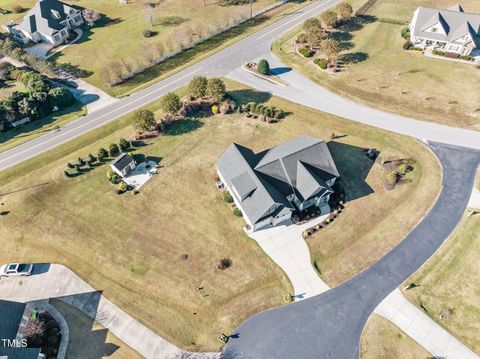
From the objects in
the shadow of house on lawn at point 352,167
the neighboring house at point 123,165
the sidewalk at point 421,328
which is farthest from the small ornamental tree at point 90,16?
the sidewalk at point 421,328

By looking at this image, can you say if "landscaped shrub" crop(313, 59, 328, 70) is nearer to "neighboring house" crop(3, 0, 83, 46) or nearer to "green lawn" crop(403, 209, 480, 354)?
"green lawn" crop(403, 209, 480, 354)

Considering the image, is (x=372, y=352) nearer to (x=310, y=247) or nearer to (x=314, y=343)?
(x=314, y=343)

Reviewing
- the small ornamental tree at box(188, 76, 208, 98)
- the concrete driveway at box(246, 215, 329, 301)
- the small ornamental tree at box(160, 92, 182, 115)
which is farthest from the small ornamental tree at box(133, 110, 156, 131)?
the concrete driveway at box(246, 215, 329, 301)

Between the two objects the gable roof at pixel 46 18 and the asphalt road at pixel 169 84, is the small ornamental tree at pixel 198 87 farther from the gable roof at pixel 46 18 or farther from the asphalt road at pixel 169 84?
the gable roof at pixel 46 18

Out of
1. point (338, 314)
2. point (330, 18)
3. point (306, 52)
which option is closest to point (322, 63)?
point (306, 52)

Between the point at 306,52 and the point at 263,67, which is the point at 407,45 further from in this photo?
the point at 263,67

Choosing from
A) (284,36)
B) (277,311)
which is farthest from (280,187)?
(284,36)
